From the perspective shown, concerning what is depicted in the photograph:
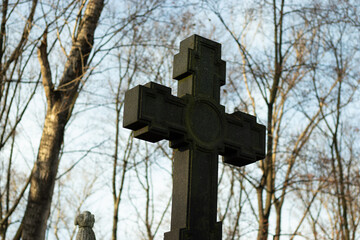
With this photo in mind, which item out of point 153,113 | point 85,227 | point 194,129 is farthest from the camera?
point 85,227

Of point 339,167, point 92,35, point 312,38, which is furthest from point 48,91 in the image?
point 339,167

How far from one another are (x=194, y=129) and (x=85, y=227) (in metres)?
1.37

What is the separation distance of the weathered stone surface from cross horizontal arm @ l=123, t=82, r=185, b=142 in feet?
3.57

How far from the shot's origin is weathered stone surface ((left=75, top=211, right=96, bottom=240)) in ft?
16.5

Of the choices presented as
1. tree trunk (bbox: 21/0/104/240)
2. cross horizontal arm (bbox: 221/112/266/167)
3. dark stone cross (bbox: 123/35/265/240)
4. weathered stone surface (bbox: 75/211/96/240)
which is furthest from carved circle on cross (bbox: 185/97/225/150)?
tree trunk (bbox: 21/0/104/240)

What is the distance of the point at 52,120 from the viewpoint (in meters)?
8.80

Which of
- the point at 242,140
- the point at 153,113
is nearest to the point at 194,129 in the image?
the point at 153,113

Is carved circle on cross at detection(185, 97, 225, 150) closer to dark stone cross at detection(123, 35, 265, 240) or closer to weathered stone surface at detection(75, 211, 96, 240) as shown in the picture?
dark stone cross at detection(123, 35, 265, 240)

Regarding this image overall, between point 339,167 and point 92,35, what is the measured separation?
8540 mm

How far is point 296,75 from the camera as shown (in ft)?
45.1

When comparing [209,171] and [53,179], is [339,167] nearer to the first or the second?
[53,179]

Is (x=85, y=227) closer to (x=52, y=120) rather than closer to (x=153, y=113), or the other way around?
(x=153, y=113)

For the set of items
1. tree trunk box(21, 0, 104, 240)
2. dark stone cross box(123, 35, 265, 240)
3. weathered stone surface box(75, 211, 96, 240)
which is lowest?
weathered stone surface box(75, 211, 96, 240)

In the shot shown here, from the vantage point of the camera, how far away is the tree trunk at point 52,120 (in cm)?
838
